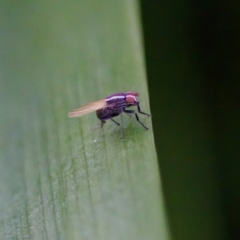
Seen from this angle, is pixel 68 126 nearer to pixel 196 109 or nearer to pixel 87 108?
pixel 87 108

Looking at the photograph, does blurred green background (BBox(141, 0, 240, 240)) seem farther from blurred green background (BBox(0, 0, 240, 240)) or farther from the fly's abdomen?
the fly's abdomen

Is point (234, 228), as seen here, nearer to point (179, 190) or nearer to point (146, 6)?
point (179, 190)

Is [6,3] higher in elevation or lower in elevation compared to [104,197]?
higher

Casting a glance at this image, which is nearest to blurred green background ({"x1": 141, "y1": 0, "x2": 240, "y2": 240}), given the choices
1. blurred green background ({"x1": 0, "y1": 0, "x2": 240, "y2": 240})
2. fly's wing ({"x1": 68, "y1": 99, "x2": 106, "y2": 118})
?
blurred green background ({"x1": 0, "y1": 0, "x2": 240, "y2": 240})

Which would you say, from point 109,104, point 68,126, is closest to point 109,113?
point 109,104

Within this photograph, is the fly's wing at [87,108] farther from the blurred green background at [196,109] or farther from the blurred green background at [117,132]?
the blurred green background at [196,109]

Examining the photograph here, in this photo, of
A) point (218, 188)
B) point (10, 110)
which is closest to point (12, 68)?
point (10, 110)

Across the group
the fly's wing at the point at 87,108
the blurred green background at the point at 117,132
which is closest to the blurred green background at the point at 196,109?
the blurred green background at the point at 117,132
